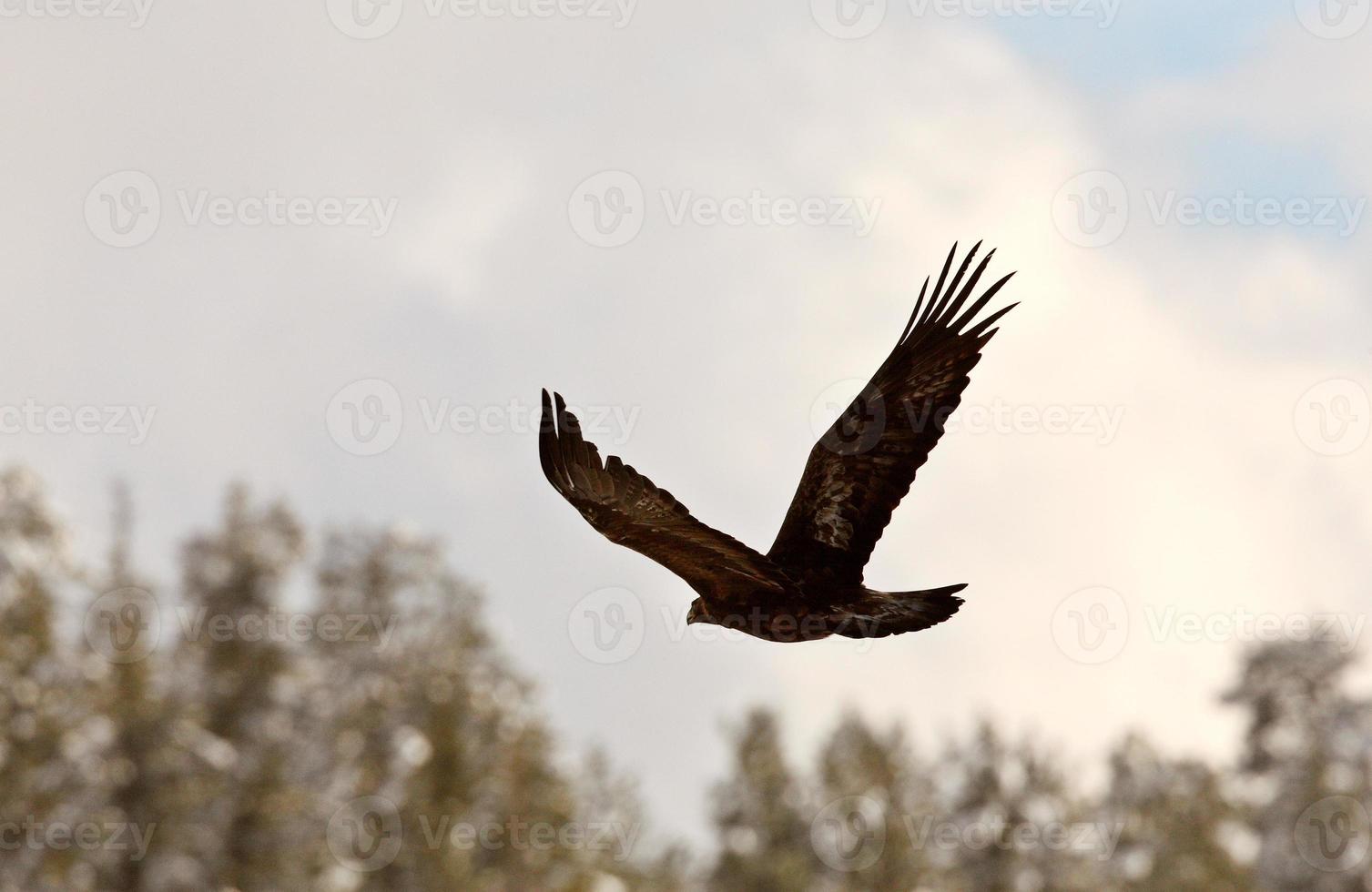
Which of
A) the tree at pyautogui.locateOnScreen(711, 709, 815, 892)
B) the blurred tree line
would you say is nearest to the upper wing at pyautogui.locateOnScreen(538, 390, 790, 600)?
the blurred tree line

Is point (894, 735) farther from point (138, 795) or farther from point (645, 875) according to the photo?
point (138, 795)

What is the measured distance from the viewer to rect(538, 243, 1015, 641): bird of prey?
1036 centimetres

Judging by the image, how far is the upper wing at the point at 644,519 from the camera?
1000 centimetres

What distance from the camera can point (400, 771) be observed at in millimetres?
32531

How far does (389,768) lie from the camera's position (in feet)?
107
